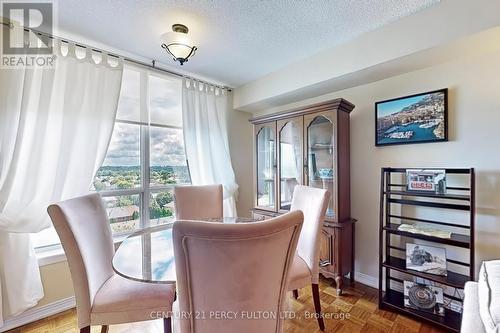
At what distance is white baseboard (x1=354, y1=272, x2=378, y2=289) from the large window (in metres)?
2.22

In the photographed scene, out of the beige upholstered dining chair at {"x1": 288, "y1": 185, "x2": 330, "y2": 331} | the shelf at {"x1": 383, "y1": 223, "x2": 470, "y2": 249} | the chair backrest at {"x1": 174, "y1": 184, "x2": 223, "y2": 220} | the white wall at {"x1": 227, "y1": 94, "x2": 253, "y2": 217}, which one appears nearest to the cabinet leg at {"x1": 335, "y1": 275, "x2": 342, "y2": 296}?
the beige upholstered dining chair at {"x1": 288, "y1": 185, "x2": 330, "y2": 331}

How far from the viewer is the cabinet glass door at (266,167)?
9.52 ft

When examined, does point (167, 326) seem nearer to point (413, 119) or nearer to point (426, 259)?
point (426, 259)

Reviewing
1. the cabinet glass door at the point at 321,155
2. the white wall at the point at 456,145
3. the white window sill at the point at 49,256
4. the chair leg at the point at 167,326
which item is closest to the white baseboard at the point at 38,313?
the white window sill at the point at 49,256

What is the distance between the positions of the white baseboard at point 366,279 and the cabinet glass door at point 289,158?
3.33 ft

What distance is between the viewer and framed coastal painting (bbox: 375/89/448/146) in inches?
76.4

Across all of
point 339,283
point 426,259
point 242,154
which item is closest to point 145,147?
point 242,154

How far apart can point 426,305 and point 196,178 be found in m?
2.51

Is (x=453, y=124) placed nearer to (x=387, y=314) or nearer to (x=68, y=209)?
(x=387, y=314)

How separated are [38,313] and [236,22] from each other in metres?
2.86

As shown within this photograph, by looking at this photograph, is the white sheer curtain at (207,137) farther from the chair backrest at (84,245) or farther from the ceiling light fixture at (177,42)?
the chair backrest at (84,245)

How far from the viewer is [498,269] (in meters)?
1.12

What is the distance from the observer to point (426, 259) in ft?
6.00

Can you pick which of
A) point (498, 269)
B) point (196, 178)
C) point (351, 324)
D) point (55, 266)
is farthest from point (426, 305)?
point (55, 266)
